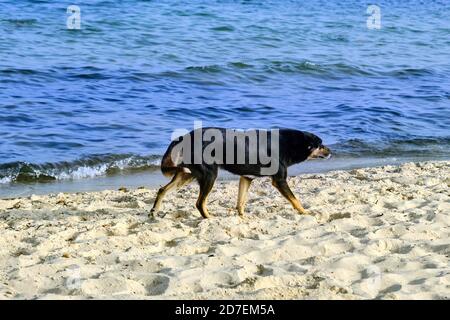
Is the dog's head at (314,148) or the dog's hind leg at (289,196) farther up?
the dog's head at (314,148)

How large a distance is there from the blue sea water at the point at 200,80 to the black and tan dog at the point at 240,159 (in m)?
3.42

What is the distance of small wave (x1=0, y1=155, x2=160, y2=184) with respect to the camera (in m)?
10.2

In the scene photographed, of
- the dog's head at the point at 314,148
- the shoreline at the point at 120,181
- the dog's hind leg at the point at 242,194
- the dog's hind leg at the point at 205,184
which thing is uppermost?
the dog's head at the point at 314,148

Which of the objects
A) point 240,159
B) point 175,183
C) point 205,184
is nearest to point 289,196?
point 240,159

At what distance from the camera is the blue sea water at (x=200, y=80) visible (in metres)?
11.9

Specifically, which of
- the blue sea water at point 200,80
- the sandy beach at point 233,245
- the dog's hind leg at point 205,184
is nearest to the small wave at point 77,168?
the blue sea water at point 200,80

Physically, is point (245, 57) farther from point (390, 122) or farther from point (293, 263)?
point (293, 263)

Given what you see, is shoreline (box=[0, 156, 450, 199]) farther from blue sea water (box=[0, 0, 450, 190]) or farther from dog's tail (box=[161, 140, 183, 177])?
dog's tail (box=[161, 140, 183, 177])

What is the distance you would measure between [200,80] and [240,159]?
30.5 ft

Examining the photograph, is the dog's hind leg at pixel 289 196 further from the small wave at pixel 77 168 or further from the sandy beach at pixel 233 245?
the small wave at pixel 77 168

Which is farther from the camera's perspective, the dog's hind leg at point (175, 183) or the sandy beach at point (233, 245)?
the dog's hind leg at point (175, 183)

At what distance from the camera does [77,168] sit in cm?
1062

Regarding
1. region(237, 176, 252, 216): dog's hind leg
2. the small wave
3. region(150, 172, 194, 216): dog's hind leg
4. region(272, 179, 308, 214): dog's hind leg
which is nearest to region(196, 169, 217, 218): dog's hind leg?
region(150, 172, 194, 216): dog's hind leg

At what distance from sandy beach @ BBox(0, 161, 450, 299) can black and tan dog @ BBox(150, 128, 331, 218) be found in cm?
23
